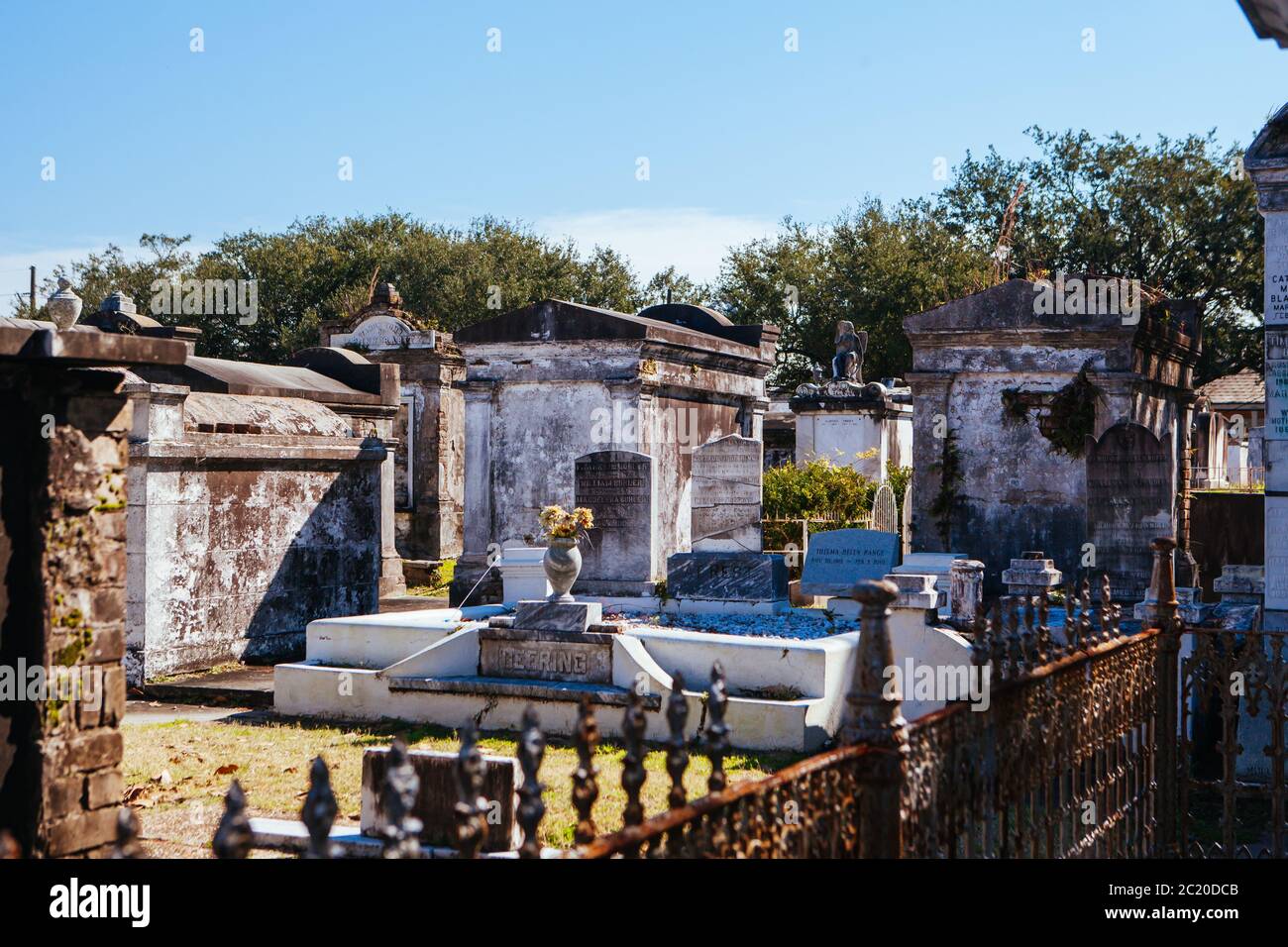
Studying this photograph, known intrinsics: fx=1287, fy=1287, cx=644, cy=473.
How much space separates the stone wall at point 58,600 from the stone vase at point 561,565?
5.97 meters

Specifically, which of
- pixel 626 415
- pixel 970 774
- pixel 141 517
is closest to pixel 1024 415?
pixel 626 415

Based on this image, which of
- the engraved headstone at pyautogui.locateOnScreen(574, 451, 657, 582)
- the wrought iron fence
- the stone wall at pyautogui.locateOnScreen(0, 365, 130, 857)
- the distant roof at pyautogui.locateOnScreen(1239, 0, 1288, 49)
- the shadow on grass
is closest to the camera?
the distant roof at pyautogui.locateOnScreen(1239, 0, 1288, 49)

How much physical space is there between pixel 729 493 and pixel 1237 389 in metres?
28.8

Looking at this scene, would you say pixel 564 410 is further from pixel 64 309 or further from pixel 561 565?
pixel 64 309

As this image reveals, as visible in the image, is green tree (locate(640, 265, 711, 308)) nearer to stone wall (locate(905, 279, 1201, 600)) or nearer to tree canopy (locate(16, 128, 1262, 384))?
tree canopy (locate(16, 128, 1262, 384))

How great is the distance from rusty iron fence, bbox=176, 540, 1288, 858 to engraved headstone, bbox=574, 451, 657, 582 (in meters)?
6.57

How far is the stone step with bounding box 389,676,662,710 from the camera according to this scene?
33.5 feet

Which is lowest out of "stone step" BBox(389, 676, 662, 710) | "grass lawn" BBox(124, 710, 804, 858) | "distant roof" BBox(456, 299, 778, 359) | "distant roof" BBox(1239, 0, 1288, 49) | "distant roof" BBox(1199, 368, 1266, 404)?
"grass lawn" BBox(124, 710, 804, 858)

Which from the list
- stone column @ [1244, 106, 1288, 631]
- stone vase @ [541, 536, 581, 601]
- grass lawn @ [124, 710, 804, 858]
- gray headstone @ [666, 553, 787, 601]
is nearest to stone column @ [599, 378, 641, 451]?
gray headstone @ [666, 553, 787, 601]

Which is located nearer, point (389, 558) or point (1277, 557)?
point (1277, 557)

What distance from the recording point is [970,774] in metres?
4.33

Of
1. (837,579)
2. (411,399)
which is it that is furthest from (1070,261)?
(837,579)

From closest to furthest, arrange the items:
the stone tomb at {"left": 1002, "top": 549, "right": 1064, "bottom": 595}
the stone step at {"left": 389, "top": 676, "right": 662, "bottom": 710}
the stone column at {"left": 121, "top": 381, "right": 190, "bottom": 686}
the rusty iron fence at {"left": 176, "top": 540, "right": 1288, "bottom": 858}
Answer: the rusty iron fence at {"left": 176, "top": 540, "right": 1288, "bottom": 858} < the stone step at {"left": 389, "top": 676, "right": 662, "bottom": 710} < the stone column at {"left": 121, "top": 381, "right": 190, "bottom": 686} < the stone tomb at {"left": 1002, "top": 549, "right": 1064, "bottom": 595}

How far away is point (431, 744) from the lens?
970cm
